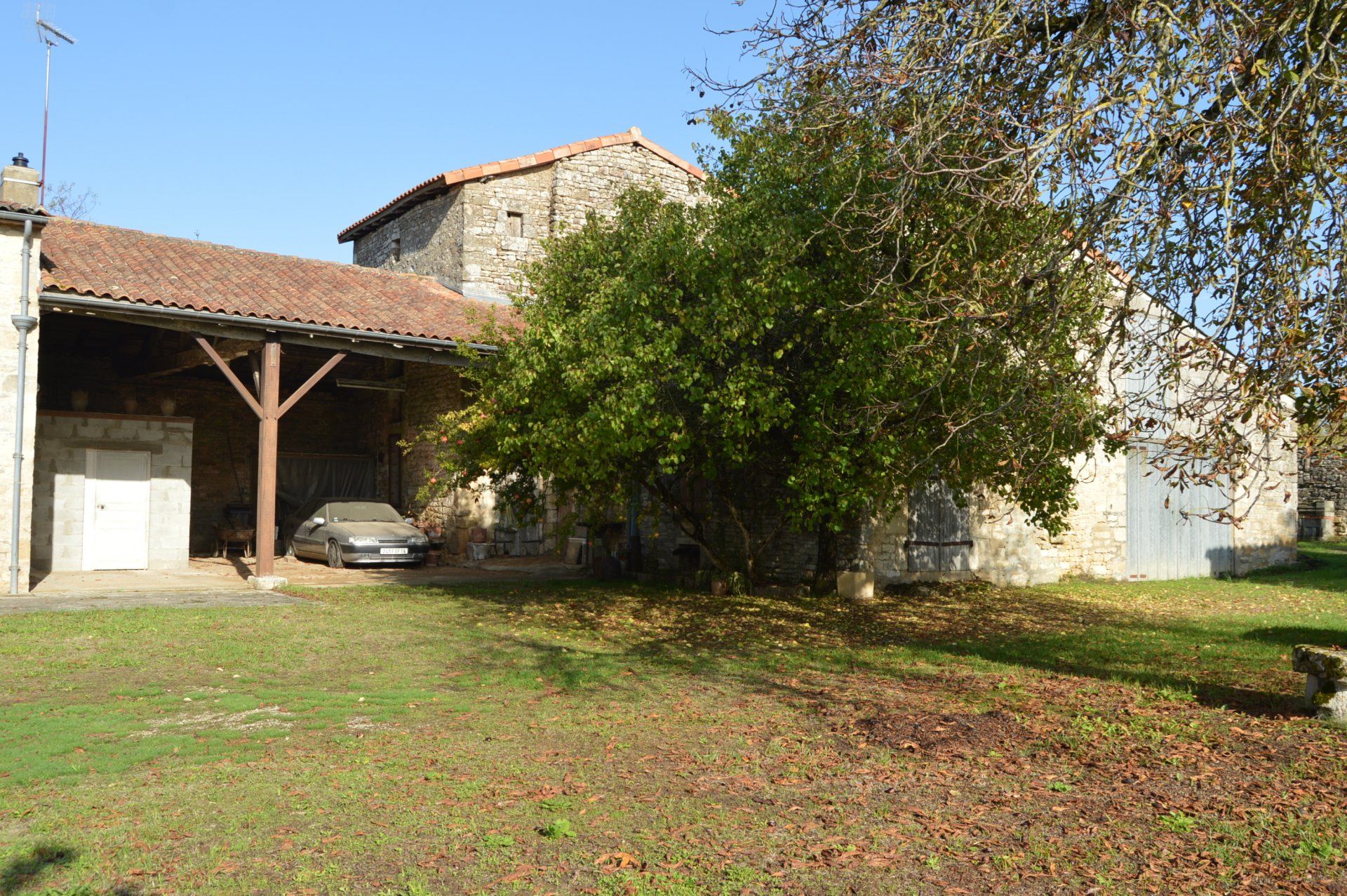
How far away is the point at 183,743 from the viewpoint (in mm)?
5578

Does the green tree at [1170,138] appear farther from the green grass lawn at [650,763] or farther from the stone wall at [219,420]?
the stone wall at [219,420]

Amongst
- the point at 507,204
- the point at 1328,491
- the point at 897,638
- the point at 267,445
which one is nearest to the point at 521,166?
the point at 507,204

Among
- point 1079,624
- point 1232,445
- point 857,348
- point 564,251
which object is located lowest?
point 1079,624

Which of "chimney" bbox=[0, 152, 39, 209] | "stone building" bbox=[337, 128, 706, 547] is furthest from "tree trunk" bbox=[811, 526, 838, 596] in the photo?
"chimney" bbox=[0, 152, 39, 209]

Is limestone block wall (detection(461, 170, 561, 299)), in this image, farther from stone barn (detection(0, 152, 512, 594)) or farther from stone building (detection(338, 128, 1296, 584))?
stone barn (detection(0, 152, 512, 594))

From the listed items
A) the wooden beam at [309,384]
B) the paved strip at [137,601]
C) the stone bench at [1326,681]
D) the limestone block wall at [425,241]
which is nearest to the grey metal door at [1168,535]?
the stone bench at [1326,681]

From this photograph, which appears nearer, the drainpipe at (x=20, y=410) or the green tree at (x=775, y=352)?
the green tree at (x=775, y=352)

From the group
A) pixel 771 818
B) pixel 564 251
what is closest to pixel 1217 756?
pixel 771 818

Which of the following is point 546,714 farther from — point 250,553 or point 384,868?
point 250,553

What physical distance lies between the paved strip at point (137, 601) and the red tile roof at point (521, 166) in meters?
10.7

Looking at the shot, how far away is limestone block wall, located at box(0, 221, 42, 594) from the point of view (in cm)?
1164

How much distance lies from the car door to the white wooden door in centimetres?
259

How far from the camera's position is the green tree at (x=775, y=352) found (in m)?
8.87

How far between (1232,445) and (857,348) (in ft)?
13.7
